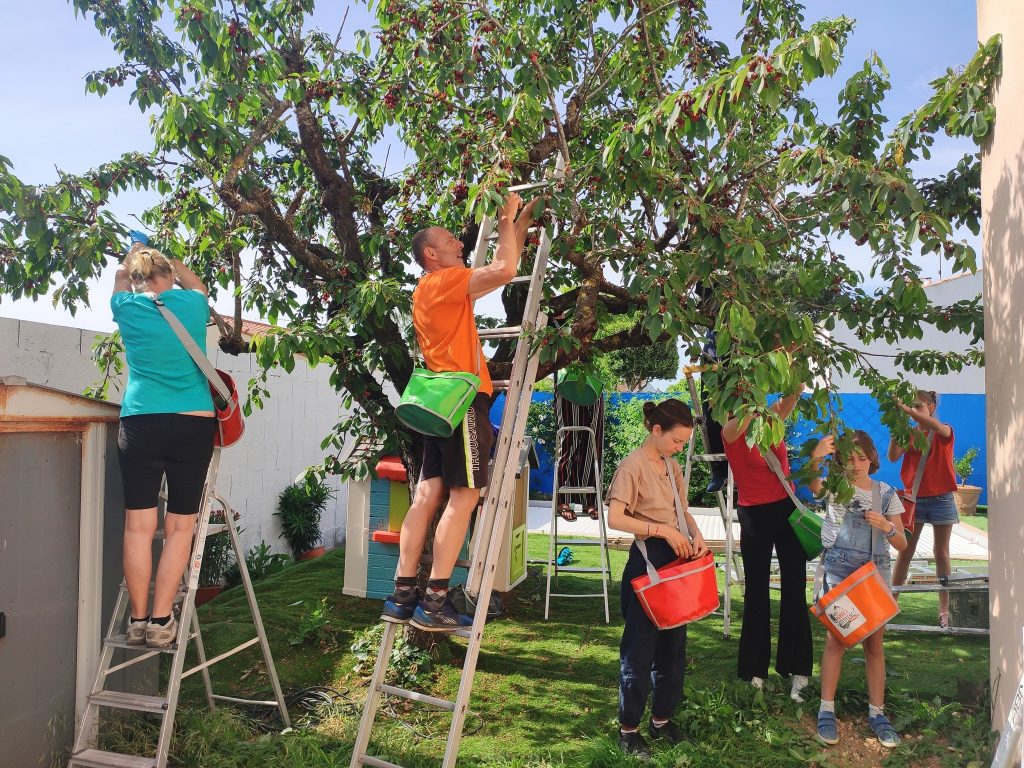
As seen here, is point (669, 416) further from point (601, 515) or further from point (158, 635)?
point (601, 515)

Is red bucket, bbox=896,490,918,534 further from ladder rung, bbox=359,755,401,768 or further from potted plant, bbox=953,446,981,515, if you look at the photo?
potted plant, bbox=953,446,981,515

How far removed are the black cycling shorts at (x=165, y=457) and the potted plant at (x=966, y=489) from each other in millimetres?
11950

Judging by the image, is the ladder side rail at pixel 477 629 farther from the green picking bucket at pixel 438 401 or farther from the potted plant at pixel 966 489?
the potted plant at pixel 966 489

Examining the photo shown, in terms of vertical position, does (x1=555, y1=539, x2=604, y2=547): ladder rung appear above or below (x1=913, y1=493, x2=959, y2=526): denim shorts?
below

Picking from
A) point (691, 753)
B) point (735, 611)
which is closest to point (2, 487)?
point (691, 753)

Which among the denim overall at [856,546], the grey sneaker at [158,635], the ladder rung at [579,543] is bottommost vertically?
the ladder rung at [579,543]

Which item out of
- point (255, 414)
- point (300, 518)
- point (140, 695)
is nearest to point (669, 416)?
point (140, 695)

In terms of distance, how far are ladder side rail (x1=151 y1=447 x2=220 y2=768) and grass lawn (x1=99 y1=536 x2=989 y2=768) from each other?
0.39 m

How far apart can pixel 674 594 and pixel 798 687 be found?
4.66 ft

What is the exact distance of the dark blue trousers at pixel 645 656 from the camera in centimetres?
376

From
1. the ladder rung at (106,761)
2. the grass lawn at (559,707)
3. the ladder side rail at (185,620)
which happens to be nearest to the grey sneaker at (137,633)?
the ladder side rail at (185,620)

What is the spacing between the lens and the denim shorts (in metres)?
6.09

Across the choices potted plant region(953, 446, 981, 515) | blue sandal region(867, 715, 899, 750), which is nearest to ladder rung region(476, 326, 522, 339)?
blue sandal region(867, 715, 899, 750)

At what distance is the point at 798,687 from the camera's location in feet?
14.7
